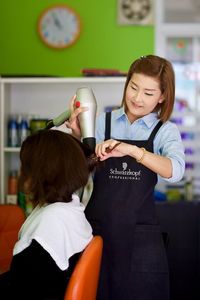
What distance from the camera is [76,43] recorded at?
12.3ft

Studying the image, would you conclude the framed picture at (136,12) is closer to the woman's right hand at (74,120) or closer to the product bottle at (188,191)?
the product bottle at (188,191)

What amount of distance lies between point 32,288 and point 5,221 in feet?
2.90

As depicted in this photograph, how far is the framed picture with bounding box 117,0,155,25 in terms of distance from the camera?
3.72 metres

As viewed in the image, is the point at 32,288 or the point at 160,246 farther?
the point at 160,246

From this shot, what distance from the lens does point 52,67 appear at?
3.77m

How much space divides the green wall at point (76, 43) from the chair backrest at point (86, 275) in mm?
2376

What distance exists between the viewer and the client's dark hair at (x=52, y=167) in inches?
60.0

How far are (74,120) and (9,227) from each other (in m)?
0.77

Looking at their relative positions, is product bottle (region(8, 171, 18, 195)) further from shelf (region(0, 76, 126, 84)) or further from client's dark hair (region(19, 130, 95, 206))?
client's dark hair (region(19, 130, 95, 206))

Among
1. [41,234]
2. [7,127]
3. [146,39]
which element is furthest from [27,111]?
[41,234]

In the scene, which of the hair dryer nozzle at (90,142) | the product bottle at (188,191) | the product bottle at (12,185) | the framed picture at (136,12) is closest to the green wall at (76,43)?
the framed picture at (136,12)

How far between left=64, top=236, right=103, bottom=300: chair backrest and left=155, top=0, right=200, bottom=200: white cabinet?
93.5 inches

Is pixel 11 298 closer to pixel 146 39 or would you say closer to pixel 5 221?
pixel 5 221

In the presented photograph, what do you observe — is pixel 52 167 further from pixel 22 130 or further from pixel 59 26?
pixel 59 26
